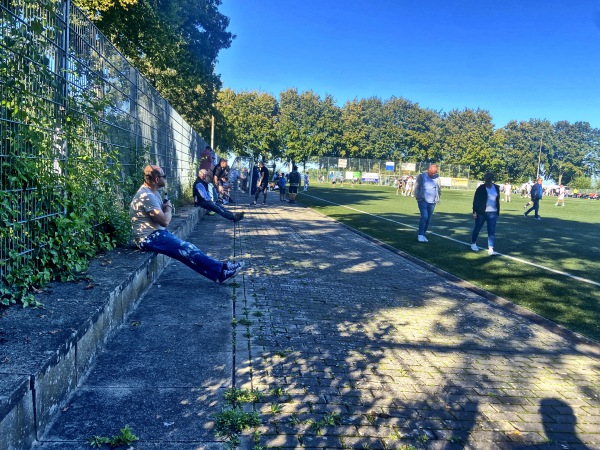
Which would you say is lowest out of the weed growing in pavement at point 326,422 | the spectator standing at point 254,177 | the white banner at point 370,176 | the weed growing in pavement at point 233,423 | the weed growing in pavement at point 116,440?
the weed growing in pavement at point 326,422

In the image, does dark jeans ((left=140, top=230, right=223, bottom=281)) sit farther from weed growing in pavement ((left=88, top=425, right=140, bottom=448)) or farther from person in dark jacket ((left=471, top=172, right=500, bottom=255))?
person in dark jacket ((left=471, top=172, right=500, bottom=255))

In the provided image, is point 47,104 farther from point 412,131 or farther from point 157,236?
point 412,131

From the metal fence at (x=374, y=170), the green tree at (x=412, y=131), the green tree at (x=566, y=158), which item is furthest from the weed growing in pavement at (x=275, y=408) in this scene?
the green tree at (x=566, y=158)

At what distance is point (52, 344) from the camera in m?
2.81

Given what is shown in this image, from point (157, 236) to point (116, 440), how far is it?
3365 mm

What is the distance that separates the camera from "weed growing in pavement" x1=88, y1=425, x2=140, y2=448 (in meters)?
2.54

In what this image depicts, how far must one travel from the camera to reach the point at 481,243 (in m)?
12.6

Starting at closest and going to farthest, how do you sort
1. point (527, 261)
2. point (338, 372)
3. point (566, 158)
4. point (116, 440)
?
point (116, 440)
point (338, 372)
point (527, 261)
point (566, 158)

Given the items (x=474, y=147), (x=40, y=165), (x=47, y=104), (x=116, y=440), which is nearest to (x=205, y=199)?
(x=47, y=104)

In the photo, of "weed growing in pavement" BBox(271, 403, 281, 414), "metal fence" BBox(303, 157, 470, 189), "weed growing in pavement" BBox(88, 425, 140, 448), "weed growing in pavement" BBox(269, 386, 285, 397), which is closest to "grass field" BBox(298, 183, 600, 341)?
"weed growing in pavement" BBox(269, 386, 285, 397)

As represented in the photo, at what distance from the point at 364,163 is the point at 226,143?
2605 cm

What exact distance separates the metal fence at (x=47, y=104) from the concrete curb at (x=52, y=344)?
1.73 ft

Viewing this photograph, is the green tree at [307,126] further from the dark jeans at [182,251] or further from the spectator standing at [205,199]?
the dark jeans at [182,251]

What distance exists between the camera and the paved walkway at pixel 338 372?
9.43 feet
